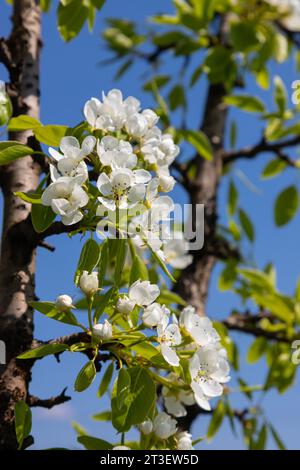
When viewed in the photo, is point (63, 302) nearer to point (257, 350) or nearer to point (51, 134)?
point (51, 134)

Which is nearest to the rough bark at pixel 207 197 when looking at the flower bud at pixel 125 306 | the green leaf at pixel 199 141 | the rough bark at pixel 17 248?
the green leaf at pixel 199 141

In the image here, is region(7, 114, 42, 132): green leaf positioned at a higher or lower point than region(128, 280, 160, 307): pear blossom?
higher

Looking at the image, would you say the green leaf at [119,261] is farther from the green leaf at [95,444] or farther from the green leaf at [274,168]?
the green leaf at [274,168]

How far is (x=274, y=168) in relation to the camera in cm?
222

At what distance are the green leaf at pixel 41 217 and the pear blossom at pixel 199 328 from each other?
230mm

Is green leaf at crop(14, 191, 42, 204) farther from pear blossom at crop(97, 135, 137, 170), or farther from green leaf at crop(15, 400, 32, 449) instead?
green leaf at crop(15, 400, 32, 449)

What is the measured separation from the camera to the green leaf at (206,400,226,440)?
5.72 ft

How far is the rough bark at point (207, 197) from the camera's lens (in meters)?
1.86

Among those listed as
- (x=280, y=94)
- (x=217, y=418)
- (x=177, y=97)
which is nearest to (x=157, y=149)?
(x=217, y=418)

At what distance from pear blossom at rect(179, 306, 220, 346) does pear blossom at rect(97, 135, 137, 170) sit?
0.23 m

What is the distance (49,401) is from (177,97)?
162 centimetres

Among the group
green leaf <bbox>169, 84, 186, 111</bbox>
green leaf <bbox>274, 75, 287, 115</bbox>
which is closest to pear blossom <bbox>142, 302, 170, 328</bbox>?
green leaf <bbox>274, 75, 287, 115</bbox>

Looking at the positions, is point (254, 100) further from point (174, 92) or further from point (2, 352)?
point (2, 352)

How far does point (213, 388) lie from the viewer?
0.92 m
